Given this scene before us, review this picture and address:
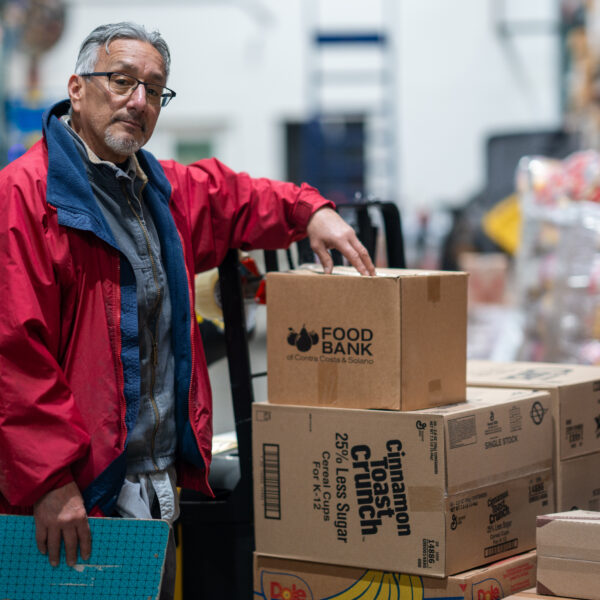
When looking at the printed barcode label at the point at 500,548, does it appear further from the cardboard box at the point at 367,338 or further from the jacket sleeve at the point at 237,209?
the jacket sleeve at the point at 237,209

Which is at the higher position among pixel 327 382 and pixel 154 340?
pixel 154 340

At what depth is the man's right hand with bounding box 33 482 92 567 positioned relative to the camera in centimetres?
197

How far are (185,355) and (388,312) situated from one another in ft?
1.53

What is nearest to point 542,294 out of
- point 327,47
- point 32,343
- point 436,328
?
point 436,328

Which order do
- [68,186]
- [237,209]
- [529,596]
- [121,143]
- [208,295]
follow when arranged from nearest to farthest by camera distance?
[68,186] < [121,143] < [529,596] < [237,209] < [208,295]

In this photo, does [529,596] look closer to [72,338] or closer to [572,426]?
[572,426]

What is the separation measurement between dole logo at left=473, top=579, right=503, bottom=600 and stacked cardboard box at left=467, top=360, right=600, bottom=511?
1.17ft

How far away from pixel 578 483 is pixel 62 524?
55.8 inches

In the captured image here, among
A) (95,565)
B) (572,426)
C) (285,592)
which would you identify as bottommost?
(285,592)

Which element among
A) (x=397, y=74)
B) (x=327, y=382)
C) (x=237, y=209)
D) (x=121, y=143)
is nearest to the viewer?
(x=121, y=143)

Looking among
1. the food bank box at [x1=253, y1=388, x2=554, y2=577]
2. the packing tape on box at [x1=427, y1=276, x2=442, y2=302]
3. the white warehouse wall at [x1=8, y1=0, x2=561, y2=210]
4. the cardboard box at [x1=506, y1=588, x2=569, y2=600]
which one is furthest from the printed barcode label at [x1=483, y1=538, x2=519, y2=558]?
the white warehouse wall at [x1=8, y1=0, x2=561, y2=210]

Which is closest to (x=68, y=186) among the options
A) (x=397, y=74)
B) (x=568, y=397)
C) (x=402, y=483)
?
(x=402, y=483)

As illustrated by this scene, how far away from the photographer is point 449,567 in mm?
2285

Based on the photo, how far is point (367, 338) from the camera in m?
2.34
